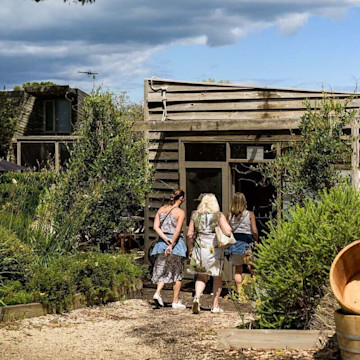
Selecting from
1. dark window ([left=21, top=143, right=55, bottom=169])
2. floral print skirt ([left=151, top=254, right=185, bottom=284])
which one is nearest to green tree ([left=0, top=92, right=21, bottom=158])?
dark window ([left=21, top=143, right=55, bottom=169])

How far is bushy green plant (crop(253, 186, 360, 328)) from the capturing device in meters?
7.27

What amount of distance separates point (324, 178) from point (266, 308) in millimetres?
4366

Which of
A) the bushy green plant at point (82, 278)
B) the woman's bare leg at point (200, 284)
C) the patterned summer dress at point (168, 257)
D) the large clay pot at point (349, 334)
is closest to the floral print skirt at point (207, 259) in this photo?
the woman's bare leg at point (200, 284)

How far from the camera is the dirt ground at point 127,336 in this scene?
7.56 m

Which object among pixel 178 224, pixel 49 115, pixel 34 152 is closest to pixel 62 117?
pixel 49 115

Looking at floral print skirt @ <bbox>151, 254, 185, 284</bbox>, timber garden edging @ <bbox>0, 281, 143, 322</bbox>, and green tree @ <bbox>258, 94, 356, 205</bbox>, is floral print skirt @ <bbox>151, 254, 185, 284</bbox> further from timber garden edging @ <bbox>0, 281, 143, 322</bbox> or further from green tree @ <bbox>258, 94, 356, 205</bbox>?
green tree @ <bbox>258, 94, 356, 205</bbox>

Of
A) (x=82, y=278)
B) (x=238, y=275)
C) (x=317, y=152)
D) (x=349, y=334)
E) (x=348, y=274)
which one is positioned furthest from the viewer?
(x=317, y=152)

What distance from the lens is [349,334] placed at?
5980 mm

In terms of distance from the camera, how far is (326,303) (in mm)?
7230

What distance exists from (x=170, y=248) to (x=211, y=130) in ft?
9.76

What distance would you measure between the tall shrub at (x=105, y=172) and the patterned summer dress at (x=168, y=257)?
198 centimetres

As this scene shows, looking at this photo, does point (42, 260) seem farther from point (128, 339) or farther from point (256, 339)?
point (256, 339)

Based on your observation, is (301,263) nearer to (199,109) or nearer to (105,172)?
(105,172)

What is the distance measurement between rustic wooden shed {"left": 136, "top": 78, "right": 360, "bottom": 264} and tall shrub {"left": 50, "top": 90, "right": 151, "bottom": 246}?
579mm
